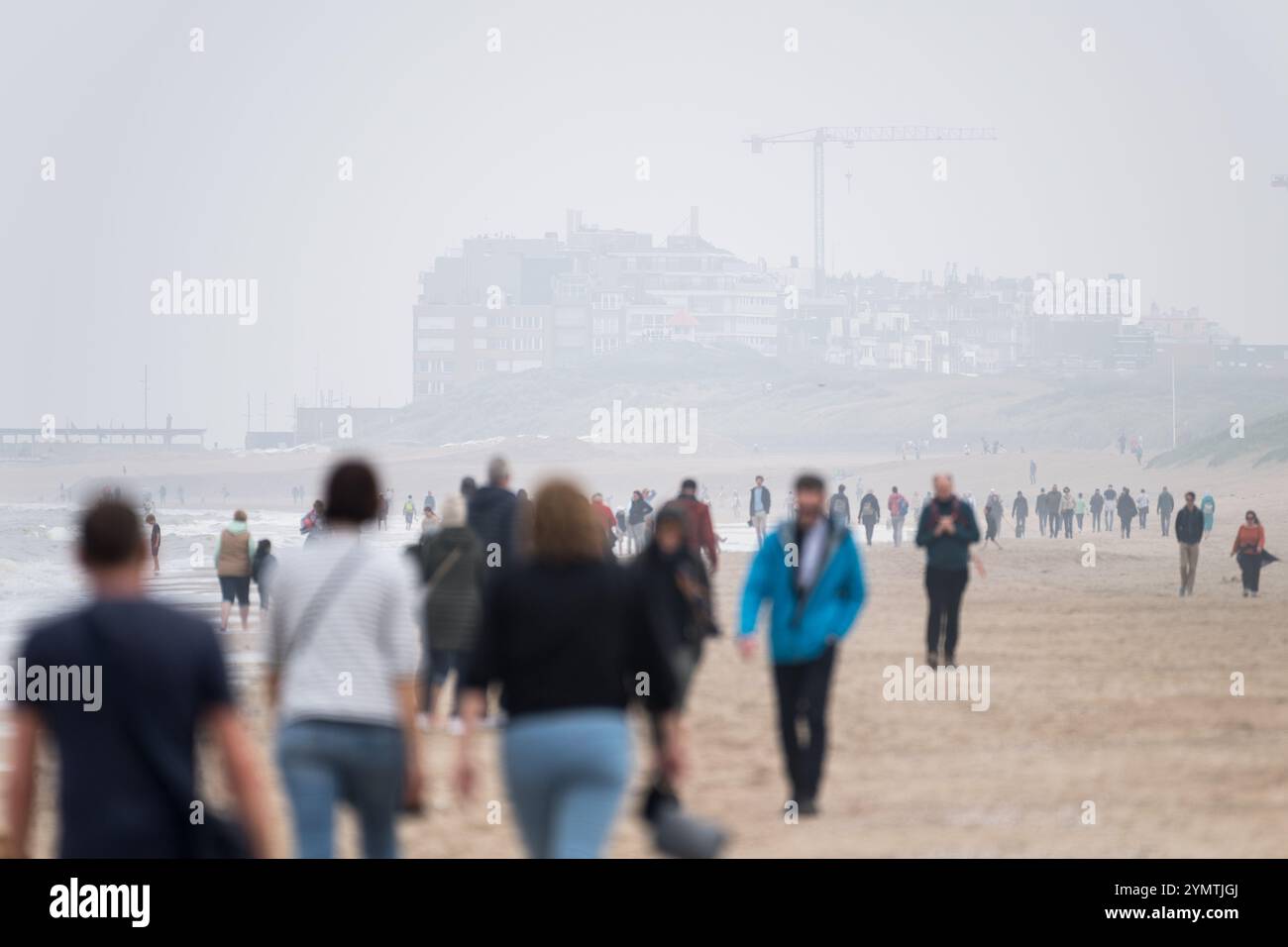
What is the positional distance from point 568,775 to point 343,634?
2.47 ft

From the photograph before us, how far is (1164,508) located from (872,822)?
142ft

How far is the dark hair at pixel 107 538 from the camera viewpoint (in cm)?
494

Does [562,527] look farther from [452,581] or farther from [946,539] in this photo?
[946,539]

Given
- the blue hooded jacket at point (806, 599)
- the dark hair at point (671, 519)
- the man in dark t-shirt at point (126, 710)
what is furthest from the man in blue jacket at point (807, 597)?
the man in dark t-shirt at point (126, 710)

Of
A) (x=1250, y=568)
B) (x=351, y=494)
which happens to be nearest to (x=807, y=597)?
(x=351, y=494)

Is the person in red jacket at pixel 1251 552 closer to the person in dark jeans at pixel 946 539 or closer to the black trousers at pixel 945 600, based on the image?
the black trousers at pixel 945 600

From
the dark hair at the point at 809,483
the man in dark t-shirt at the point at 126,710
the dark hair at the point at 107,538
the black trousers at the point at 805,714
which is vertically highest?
the dark hair at the point at 809,483

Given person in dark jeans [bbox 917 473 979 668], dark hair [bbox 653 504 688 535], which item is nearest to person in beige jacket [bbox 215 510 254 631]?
person in dark jeans [bbox 917 473 979 668]

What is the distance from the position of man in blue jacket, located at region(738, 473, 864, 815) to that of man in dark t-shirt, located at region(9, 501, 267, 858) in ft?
16.7

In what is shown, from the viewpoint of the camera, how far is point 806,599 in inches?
391

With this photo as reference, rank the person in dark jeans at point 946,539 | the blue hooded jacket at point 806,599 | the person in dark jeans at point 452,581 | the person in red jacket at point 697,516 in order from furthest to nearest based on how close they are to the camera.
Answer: the person in red jacket at point 697,516 < the person in dark jeans at point 946,539 < the person in dark jeans at point 452,581 < the blue hooded jacket at point 806,599

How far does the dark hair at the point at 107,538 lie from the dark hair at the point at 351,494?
3.56ft

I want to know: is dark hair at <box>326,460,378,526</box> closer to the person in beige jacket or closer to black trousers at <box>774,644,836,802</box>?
black trousers at <box>774,644,836,802</box>
